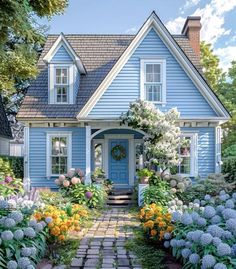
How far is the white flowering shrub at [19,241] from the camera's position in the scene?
4.34 m

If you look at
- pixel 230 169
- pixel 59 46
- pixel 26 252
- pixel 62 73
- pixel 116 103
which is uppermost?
pixel 59 46

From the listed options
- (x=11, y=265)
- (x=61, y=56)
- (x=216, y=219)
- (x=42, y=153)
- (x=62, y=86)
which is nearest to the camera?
(x=11, y=265)

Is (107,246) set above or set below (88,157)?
below

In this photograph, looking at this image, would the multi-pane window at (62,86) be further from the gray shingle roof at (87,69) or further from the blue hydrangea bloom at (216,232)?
the blue hydrangea bloom at (216,232)

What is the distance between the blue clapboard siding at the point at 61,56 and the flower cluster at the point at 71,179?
4.46 meters

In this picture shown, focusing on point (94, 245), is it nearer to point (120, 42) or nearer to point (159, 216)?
point (159, 216)

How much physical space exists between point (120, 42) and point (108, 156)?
5508 mm

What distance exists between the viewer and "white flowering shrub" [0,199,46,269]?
14.2 ft

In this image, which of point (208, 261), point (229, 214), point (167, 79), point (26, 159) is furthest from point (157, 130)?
point (208, 261)

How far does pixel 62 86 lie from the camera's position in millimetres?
14055

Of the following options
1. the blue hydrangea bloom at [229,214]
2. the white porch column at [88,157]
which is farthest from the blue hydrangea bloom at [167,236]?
the white porch column at [88,157]

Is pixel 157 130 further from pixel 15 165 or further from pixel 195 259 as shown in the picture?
pixel 195 259

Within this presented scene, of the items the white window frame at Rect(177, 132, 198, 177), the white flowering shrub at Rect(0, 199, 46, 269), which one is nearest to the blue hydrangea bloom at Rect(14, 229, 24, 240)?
the white flowering shrub at Rect(0, 199, 46, 269)

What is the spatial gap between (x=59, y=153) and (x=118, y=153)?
2.50 metres
